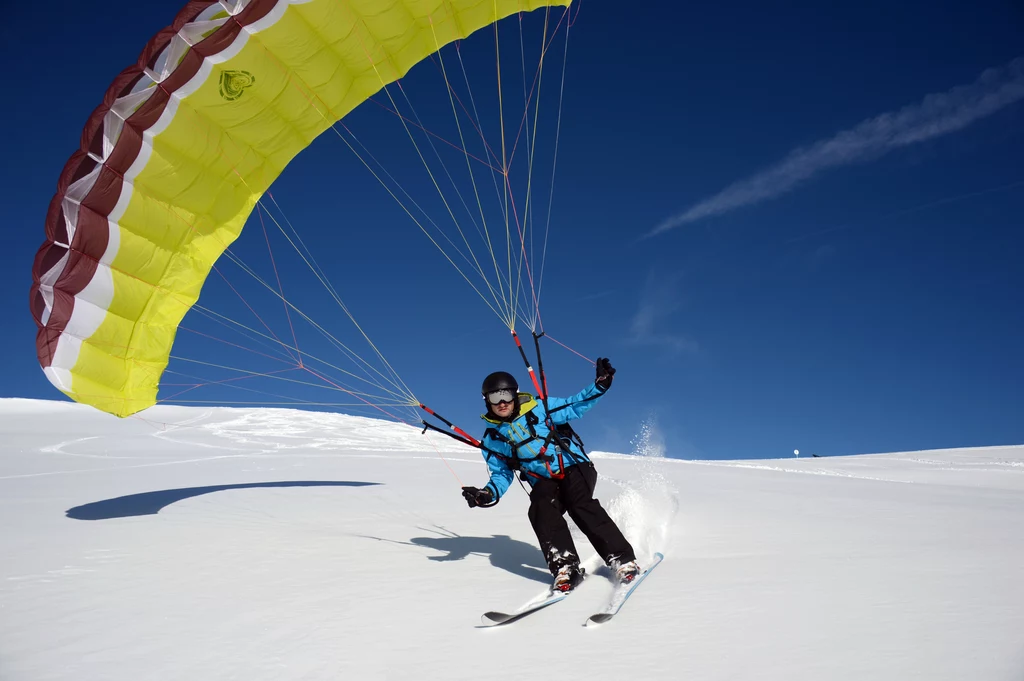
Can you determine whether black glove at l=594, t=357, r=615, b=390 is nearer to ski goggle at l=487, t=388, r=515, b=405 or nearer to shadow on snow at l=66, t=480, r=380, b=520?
ski goggle at l=487, t=388, r=515, b=405

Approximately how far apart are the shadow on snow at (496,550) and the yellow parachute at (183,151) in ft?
12.0

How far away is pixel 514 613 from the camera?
9.86ft

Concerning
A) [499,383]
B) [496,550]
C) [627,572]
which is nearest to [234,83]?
[499,383]

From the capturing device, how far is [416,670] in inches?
95.3

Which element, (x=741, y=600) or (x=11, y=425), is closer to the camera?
(x=741, y=600)

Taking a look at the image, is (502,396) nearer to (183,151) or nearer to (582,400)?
(582,400)

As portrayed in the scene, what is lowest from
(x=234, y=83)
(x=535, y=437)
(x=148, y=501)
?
(x=148, y=501)

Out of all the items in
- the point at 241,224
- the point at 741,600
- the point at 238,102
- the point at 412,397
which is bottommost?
the point at 741,600

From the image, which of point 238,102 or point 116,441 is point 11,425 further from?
point 238,102

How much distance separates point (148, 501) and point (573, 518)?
5116 millimetres

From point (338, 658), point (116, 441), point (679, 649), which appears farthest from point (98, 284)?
point (116, 441)

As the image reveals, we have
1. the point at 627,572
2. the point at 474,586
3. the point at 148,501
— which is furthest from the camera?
the point at 148,501

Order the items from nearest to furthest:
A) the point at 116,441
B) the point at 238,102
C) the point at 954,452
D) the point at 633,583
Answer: the point at 633,583
the point at 238,102
the point at 116,441
the point at 954,452

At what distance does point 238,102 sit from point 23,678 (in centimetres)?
512
